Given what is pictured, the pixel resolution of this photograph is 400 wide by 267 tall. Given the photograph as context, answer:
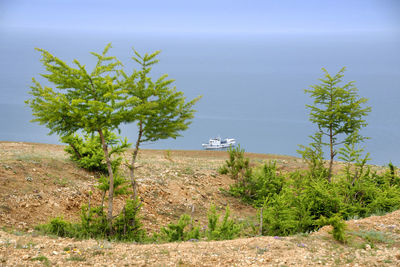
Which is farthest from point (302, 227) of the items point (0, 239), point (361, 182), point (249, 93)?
point (249, 93)

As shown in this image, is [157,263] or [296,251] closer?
[157,263]

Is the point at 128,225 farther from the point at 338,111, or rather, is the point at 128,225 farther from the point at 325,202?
the point at 338,111

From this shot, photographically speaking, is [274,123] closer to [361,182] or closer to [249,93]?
[249,93]

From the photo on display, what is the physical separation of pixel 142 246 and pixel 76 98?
4.49 meters

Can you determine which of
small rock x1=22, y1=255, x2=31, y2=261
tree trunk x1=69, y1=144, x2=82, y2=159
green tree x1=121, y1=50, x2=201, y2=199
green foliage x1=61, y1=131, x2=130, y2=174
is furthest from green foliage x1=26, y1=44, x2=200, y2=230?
tree trunk x1=69, y1=144, x2=82, y2=159

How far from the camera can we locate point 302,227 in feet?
36.6

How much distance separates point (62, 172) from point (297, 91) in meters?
157

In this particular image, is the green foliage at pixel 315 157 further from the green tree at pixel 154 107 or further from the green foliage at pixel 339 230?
the green foliage at pixel 339 230

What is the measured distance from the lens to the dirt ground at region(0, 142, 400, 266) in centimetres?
720

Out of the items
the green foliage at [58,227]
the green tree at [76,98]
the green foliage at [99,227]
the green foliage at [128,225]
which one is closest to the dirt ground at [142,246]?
the green foliage at [58,227]

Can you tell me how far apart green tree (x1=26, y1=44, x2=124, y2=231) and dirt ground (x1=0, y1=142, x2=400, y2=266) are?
3122 millimetres

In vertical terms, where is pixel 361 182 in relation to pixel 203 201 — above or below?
above

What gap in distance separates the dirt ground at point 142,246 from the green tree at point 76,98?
10.2 feet

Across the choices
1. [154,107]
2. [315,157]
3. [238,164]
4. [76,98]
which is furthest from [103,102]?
[315,157]
